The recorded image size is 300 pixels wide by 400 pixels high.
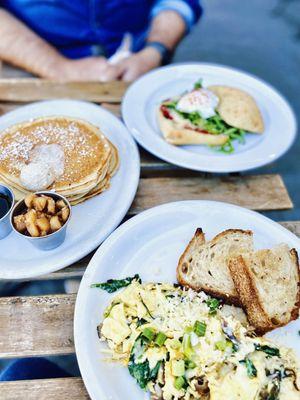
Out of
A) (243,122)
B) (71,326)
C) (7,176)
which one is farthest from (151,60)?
(71,326)

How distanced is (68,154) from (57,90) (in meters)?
0.74

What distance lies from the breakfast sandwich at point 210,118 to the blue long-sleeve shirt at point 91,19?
97 centimetres

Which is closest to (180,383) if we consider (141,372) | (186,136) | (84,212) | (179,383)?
(179,383)

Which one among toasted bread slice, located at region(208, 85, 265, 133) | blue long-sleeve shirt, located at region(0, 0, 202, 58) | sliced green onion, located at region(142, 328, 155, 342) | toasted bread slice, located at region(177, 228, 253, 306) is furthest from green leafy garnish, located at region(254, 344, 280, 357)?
blue long-sleeve shirt, located at region(0, 0, 202, 58)

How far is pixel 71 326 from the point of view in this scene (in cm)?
148

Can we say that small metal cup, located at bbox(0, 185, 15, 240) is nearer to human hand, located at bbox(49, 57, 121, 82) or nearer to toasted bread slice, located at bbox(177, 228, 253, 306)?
toasted bread slice, located at bbox(177, 228, 253, 306)

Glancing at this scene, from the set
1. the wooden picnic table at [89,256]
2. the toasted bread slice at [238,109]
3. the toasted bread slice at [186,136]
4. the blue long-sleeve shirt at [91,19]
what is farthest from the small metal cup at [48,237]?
the blue long-sleeve shirt at [91,19]

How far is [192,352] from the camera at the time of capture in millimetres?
1247

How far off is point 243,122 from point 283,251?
0.83m

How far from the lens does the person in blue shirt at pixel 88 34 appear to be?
8.72 ft

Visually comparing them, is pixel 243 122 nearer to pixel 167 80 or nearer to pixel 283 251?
pixel 167 80

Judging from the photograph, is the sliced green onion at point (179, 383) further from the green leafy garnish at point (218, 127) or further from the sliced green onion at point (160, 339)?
the green leafy garnish at point (218, 127)

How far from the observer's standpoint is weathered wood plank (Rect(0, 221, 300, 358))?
1421mm

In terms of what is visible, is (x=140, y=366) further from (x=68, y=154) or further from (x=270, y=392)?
(x=68, y=154)
